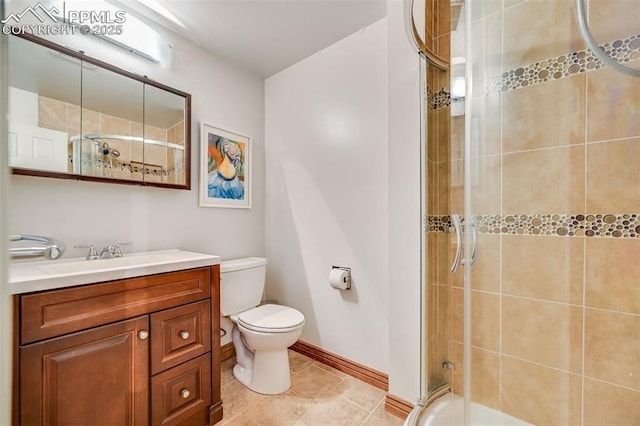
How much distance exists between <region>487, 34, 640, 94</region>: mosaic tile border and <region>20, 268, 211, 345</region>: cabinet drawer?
160 cm

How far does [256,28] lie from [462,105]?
1.33 m

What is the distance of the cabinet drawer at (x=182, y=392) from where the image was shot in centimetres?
117

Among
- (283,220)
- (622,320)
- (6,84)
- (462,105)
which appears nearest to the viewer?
(6,84)

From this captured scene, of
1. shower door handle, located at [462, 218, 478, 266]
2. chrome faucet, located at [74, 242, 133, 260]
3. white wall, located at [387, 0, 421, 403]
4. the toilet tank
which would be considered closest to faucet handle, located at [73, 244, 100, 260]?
chrome faucet, located at [74, 242, 133, 260]

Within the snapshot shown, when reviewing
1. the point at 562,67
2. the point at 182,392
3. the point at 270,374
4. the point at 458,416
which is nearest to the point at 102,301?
Answer: the point at 182,392

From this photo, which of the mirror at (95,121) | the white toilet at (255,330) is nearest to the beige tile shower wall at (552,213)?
the white toilet at (255,330)

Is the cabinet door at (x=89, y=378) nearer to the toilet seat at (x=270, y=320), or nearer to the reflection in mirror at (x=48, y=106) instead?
the toilet seat at (x=270, y=320)

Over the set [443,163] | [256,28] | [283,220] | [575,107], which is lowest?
[283,220]

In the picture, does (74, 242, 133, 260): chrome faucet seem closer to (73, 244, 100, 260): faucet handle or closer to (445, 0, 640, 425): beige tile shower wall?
(73, 244, 100, 260): faucet handle

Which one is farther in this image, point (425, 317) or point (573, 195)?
point (425, 317)

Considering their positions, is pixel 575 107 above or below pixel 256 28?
below

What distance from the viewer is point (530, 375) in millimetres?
1123

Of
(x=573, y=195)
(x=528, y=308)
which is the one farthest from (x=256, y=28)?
(x=528, y=308)

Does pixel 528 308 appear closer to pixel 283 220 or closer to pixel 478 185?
pixel 478 185
